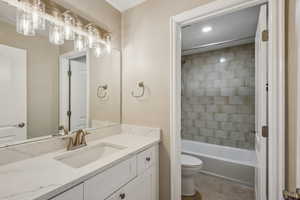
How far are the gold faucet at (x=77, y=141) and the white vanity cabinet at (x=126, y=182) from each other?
0.48 meters

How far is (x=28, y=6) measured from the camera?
1.04 meters

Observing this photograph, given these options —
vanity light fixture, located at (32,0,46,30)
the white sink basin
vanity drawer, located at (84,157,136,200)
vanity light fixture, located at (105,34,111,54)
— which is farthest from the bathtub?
vanity light fixture, located at (32,0,46,30)

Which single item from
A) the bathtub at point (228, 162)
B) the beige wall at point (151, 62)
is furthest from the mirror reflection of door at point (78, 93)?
the bathtub at point (228, 162)

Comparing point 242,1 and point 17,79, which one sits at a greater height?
point 242,1

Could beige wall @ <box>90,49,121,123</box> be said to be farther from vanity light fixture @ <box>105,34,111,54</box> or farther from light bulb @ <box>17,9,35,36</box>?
light bulb @ <box>17,9,35,36</box>

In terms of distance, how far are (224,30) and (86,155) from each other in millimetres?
2538

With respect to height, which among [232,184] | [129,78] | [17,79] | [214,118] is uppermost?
[129,78]

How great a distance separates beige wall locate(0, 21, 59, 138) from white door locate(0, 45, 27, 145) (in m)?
0.04

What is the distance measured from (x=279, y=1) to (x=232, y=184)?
2.36 m

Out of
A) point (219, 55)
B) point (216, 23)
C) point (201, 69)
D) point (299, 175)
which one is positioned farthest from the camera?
point (201, 69)

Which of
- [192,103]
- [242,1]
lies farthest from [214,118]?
[242,1]

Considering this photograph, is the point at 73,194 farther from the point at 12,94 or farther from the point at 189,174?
the point at 189,174

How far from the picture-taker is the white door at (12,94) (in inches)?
37.0

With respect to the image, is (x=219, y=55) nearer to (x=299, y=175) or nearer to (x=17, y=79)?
(x=299, y=175)
